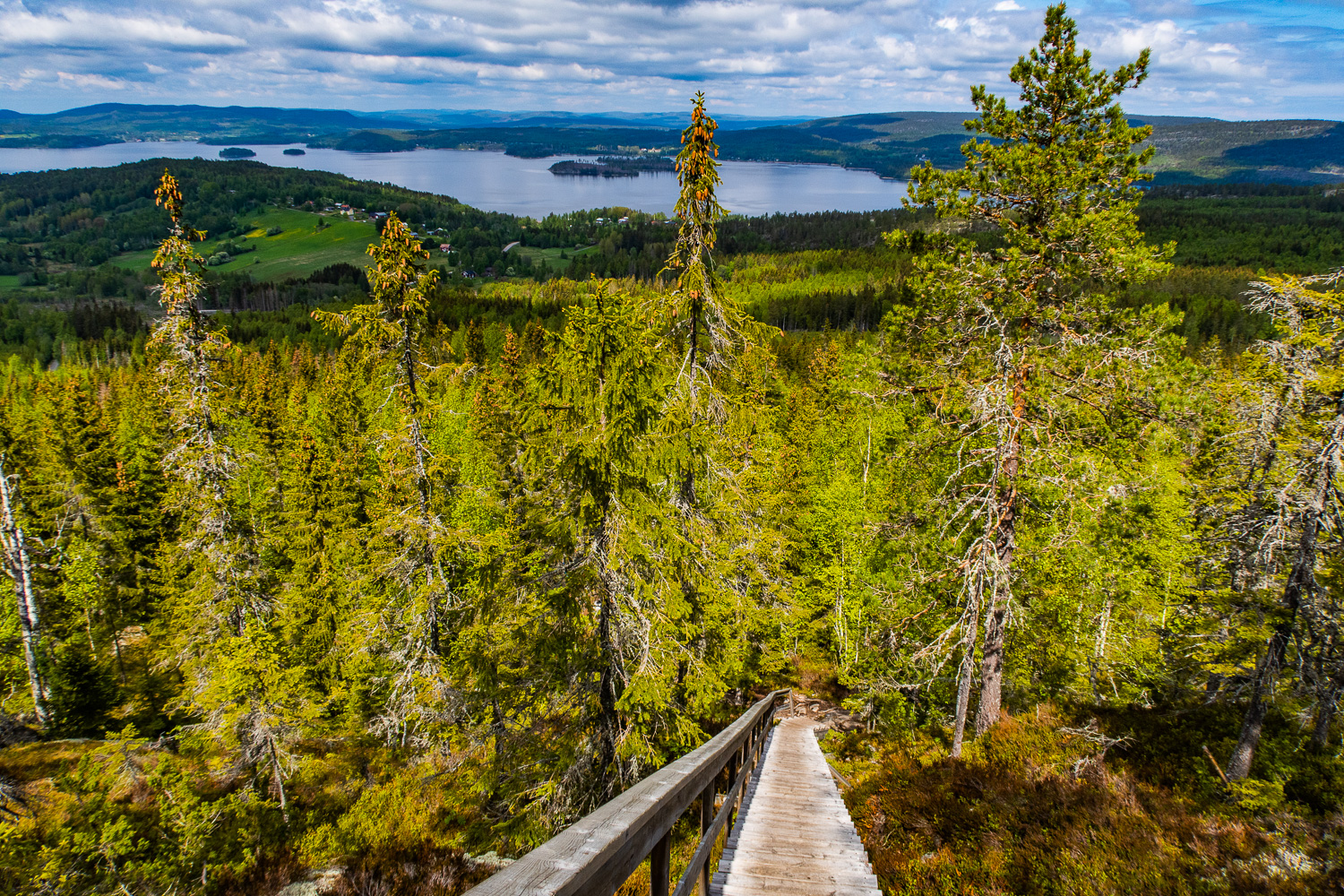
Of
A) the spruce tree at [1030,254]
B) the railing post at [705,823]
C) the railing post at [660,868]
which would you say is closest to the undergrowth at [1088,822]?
the spruce tree at [1030,254]

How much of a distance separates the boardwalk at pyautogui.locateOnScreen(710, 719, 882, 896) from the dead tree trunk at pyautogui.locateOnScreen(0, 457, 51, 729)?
963 inches

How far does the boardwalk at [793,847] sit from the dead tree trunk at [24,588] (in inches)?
963

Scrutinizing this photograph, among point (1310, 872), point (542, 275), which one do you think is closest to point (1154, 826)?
point (1310, 872)

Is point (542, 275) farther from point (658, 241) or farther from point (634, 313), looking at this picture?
point (634, 313)

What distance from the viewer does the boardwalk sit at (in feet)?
16.5

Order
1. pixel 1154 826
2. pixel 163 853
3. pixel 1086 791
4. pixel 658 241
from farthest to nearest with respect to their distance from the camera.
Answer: pixel 658 241 → pixel 163 853 → pixel 1086 791 → pixel 1154 826

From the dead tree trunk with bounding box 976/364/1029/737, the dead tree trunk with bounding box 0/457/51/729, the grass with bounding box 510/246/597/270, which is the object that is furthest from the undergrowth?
the grass with bounding box 510/246/597/270

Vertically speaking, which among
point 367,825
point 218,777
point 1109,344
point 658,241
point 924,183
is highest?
point 658,241

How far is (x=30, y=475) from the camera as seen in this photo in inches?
1236

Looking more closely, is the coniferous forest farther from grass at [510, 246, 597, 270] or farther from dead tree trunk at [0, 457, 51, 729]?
grass at [510, 246, 597, 270]

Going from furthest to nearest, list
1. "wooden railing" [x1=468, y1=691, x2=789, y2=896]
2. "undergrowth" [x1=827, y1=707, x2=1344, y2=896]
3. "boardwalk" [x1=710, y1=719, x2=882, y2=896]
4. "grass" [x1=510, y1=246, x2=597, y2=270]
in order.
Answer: "grass" [x1=510, y1=246, x2=597, y2=270], "undergrowth" [x1=827, y1=707, x2=1344, y2=896], "boardwalk" [x1=710, y1=719, x2=882, y2=896], "wooden railing" [x1=468, y1=691, x2=789, y2=896]

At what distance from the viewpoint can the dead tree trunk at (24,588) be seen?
19641 millimetres

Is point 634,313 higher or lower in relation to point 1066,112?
lower

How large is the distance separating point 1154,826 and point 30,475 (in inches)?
1785
